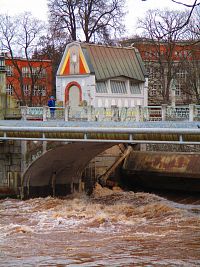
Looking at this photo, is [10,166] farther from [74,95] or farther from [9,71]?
[9,71]

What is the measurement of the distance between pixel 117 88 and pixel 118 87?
237 mm

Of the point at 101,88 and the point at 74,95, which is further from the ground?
the point at 101,88

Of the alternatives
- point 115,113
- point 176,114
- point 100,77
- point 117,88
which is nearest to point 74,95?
point 100,77

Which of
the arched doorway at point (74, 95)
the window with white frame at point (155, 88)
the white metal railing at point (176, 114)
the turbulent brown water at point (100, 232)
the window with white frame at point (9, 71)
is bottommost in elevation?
the turbulent brown water at point (100, 232)

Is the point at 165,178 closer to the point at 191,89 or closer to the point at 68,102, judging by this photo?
the point at 68,102

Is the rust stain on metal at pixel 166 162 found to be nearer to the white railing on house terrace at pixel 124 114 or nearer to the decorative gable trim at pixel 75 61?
the white railing on house terrace at pixel 124 114

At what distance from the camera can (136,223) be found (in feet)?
76.9

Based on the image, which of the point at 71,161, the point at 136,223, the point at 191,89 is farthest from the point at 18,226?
the point at 191,89

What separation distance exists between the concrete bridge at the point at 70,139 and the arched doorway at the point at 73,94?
539 centimetres

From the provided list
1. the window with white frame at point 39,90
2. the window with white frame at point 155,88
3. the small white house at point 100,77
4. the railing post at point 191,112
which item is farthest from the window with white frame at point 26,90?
the railing post at point 191,112

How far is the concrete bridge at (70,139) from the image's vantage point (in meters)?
22.5

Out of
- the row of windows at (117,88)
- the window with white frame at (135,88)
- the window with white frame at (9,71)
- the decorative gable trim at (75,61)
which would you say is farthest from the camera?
the window with white frame at (9,71)

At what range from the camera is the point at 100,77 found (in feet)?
119

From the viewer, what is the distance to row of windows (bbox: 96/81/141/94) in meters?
36.7
